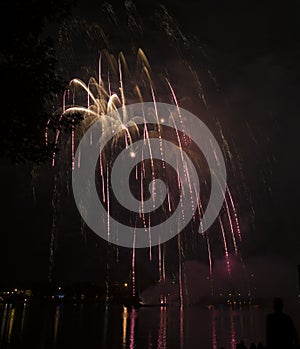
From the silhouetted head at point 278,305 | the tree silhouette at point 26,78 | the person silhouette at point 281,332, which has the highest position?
the tree silhouette at point 26,78

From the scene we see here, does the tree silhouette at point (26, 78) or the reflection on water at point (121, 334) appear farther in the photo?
the reflection on water at point (121, 334)

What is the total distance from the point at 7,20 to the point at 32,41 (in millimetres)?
1078

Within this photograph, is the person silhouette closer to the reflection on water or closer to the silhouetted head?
the silhouetted head

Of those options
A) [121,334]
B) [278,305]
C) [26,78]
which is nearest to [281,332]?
[278,305]

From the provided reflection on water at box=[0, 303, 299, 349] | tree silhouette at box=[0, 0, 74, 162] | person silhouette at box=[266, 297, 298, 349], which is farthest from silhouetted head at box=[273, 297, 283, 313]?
reflection on water at box=[0, 303, 299, 349]

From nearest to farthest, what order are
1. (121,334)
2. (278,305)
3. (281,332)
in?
(281,332) → (278,305) → (121,334)

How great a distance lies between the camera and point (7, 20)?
12500mm

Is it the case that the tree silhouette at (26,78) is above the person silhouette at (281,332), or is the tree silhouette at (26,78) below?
above

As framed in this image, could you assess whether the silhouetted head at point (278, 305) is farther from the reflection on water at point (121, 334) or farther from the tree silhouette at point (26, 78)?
the reflection on water at point (121, 334)

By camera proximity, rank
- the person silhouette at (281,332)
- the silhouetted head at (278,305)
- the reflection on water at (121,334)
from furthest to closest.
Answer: the reflection on water at (121,334), the silhouetted head at (278,305), the person silhouette at (281,332)

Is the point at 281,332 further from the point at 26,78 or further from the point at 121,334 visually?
the point at 121,334

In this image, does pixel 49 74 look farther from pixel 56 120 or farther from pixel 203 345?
pixel 203 345

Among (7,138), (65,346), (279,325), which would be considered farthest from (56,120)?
(65,346)

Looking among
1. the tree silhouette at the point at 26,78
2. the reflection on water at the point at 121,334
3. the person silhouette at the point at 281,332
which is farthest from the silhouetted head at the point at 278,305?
the reflection on water at the point at 121,334
